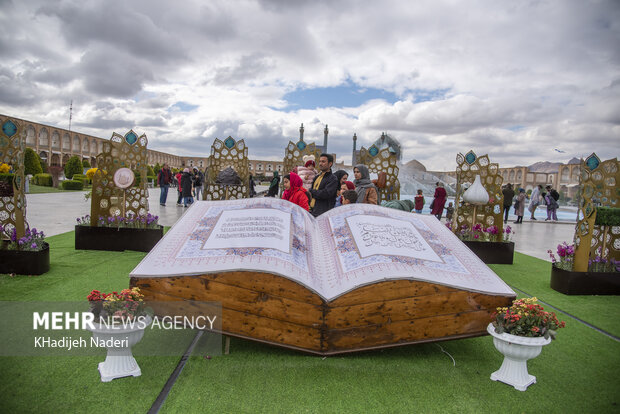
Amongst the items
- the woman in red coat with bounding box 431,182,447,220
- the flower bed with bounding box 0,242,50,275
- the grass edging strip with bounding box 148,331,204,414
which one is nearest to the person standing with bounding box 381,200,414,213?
the grass edging strip with bounding box 148,331,204,414

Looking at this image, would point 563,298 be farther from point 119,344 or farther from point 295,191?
point 119,344

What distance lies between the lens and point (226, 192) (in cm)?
919

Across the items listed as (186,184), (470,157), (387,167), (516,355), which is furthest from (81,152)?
(516,355)

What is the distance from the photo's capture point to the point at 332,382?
2.46 meters

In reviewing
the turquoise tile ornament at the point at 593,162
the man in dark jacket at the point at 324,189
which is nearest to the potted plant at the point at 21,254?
the man in dark jacket at the point at 324,189

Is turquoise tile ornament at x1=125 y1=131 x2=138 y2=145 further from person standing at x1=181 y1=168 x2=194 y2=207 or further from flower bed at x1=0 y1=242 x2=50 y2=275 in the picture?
person standing at x1=181 y1=168 x2=194 y2=207

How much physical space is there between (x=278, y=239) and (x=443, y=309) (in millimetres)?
1235

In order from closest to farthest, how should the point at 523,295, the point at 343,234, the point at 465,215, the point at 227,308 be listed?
the point at 227,308, the point at 343,234, the point at 523,295, the point at 465,215

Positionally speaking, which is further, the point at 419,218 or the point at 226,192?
the point at 226,192

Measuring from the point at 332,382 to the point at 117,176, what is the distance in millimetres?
5105

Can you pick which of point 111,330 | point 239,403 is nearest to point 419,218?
point 239,403

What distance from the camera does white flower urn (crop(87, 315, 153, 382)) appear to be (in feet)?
7.56

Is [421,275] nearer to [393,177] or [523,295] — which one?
[523,295]

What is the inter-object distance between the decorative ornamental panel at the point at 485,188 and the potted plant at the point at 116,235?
5244mm
